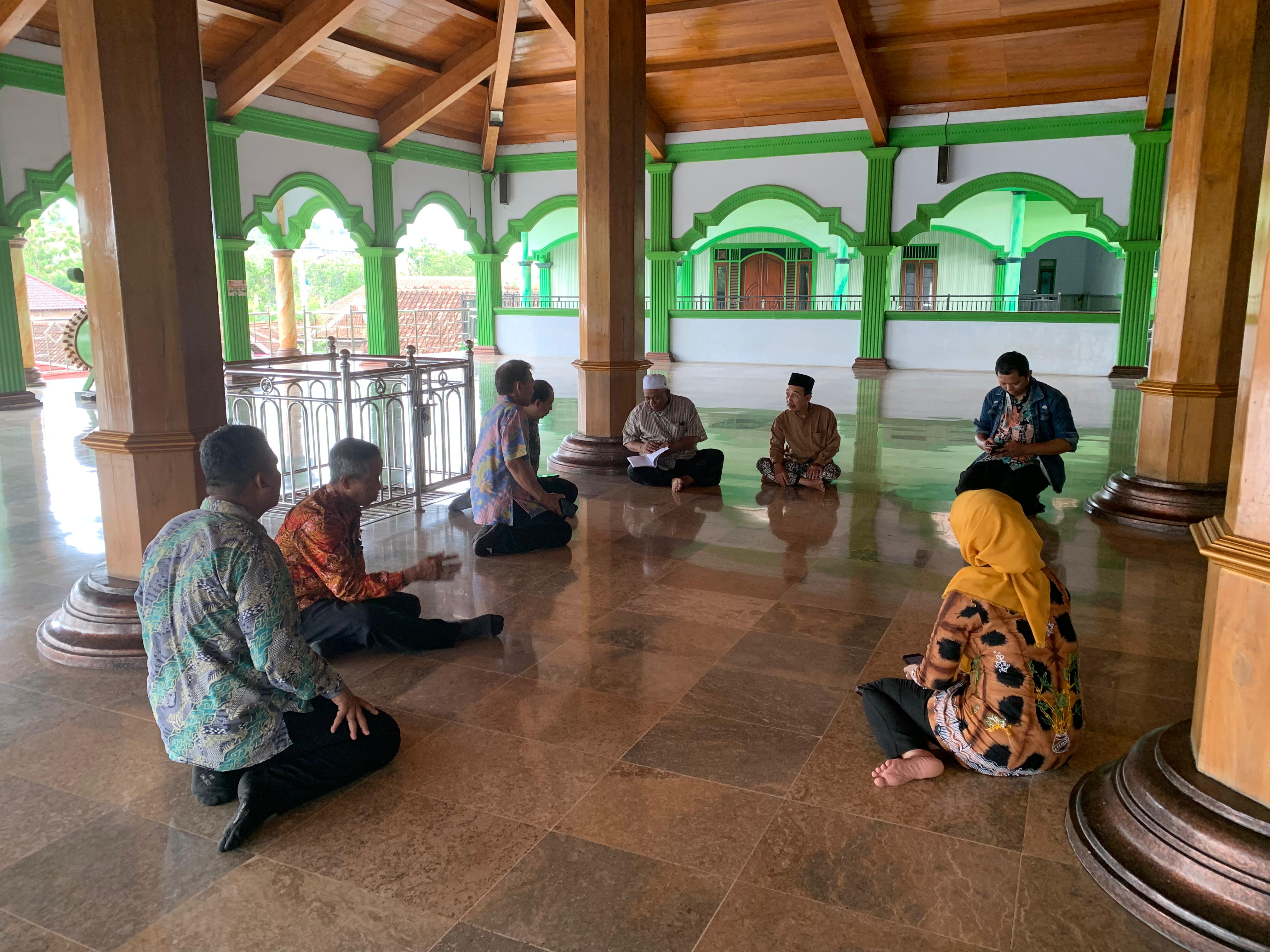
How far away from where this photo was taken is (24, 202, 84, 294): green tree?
1148 inches

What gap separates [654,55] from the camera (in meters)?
14.0

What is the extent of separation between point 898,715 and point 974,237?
18.7 metres

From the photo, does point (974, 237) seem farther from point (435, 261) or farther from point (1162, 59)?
point (435, 261)

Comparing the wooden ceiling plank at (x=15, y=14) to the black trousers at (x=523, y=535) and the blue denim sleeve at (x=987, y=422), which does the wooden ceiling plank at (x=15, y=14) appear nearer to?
the black trousers at (x=523, y=535)

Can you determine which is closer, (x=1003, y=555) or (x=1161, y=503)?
(x=1003, y=555)

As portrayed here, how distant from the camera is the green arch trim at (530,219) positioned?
705 inches

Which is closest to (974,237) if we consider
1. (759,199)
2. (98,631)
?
(759,199)

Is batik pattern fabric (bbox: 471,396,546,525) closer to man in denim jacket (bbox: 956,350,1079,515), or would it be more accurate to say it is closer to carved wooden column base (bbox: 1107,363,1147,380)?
Answer: man in denim jacket (bbox: 956,350,1079,515)

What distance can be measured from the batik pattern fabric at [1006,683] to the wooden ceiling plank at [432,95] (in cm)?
Result: 1343

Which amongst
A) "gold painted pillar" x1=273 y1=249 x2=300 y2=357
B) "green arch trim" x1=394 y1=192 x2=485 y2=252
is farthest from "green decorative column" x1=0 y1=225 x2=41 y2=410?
"green arch trim" x1=394 y1=192 x2=485 y2=252

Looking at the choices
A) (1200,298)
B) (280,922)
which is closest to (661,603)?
(280,922)

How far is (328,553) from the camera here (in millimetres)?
3062

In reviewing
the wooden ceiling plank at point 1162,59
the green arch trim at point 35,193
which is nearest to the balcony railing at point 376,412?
the green arch trim at point 35,193

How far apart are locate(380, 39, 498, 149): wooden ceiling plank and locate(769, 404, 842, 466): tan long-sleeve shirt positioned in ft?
32.7
